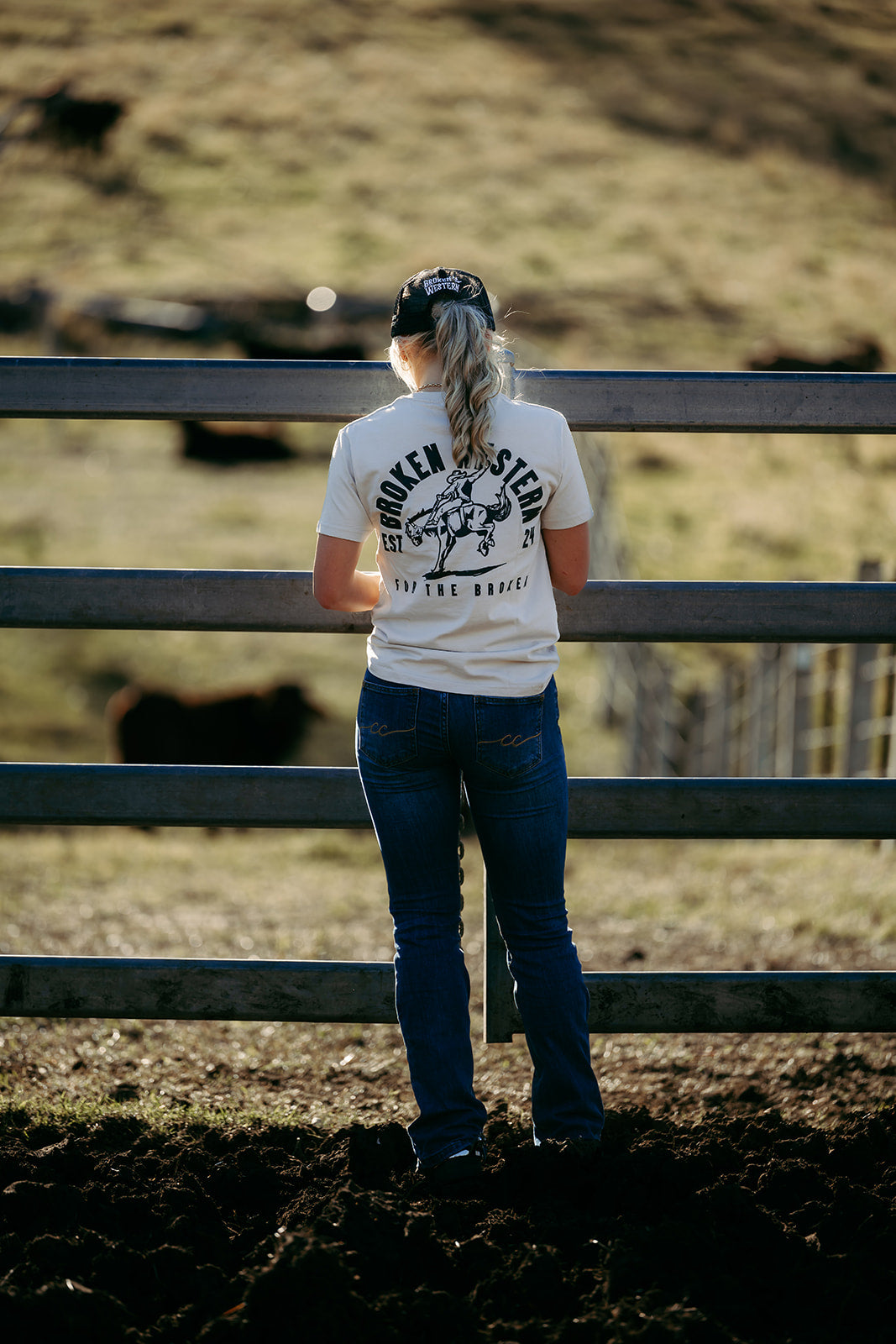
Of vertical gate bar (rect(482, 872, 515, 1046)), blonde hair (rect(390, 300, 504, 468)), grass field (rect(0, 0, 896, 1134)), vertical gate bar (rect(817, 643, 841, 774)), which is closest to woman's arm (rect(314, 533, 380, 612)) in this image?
blonde hair (rect(390, 300, 504, 468))

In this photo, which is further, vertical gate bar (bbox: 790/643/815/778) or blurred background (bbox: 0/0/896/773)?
blurred background (bbox: 0/0/896/773)

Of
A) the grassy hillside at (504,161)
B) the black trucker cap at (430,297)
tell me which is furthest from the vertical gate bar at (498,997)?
the grassy hillside at (504,161)

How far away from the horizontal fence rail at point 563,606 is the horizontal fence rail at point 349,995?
84cm

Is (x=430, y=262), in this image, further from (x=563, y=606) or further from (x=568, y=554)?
(x=568, y=554)

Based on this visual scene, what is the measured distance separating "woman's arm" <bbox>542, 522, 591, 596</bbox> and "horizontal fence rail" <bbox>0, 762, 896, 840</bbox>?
0.62m

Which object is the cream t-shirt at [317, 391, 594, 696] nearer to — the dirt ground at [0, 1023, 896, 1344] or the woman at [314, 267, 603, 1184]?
the woman at [314, 267, 603, 1184]

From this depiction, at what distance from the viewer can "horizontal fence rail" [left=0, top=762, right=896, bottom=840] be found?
3.05 metres

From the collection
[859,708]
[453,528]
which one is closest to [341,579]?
[453,528]

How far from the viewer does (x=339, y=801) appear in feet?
10.0

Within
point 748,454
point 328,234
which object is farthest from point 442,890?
point 328,234

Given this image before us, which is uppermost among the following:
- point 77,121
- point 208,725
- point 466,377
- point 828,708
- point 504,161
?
point 504,161

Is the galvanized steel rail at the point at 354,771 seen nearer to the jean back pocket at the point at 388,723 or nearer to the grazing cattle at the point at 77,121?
the jean back pocket at the point at 388,723

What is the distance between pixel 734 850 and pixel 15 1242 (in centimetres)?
672

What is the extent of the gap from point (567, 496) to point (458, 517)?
246 millimetres
